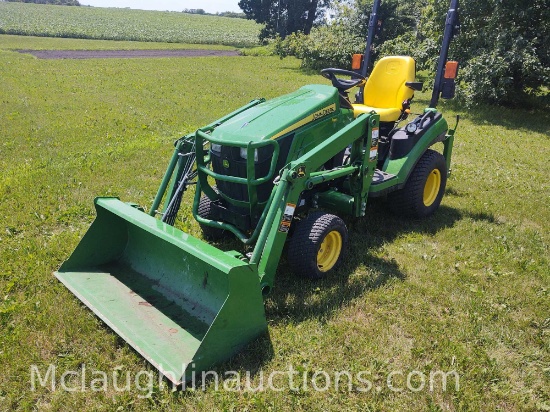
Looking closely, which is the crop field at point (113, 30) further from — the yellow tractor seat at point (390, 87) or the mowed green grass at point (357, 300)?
the yellow tractor seat at point (390, 87)

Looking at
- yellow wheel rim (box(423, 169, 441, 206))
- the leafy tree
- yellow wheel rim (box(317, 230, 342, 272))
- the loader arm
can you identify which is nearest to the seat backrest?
yellow wheel rim (box(423, 169, 441, 206))

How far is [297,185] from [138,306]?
4.60 ft

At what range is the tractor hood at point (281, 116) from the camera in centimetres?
374

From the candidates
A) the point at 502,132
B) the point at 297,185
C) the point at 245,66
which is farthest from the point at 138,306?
the point at 245,66

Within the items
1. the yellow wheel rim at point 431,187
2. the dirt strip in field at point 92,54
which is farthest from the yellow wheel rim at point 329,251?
the dirt strip in field at point 92,54

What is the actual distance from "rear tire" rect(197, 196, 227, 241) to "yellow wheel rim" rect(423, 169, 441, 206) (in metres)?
2.34

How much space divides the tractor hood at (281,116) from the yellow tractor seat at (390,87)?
3.21 ft

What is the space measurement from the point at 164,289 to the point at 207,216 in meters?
0.93

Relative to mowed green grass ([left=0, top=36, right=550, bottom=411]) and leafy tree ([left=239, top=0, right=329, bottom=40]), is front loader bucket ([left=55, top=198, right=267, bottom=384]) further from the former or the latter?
leafy tree ([left=239, top=0, right=329, bottom=40])

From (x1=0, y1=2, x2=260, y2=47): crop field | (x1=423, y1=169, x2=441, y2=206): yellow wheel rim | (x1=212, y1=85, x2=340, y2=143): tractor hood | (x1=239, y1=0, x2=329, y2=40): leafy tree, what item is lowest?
(x1=423, y1=169, x2=441, y2=206): yellow wheel rim

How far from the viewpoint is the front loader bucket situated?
2.80 metres

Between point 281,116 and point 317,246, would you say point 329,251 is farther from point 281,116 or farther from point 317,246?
point 281,116

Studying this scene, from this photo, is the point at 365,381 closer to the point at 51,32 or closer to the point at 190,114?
the point at 190,114

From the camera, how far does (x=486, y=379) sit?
9.53 feet
